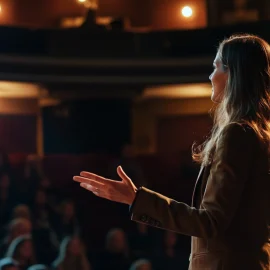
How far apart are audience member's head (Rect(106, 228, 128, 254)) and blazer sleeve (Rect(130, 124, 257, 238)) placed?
2846mm

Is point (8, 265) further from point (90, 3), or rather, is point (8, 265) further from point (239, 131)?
point (90, 3)

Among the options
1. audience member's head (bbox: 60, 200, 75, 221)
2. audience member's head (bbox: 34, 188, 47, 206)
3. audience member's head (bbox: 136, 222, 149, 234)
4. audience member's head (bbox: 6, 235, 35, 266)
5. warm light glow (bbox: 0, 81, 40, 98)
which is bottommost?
audience member's head (bbox: 136, 222, 149, 234)

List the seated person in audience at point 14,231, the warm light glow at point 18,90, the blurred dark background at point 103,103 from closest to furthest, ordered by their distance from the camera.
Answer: the seated person in audience at point 14,231
the blurred dark background at point 103,103
the warm light glow at point 18,90

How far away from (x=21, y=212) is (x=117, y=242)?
63 cm

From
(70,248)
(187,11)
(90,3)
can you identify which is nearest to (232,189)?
(70,248)

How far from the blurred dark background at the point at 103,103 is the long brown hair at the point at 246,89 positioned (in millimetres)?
2929

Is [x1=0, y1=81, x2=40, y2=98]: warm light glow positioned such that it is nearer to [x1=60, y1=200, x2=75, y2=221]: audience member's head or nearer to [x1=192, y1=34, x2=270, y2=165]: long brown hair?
[x1=60, y1=200, x2=75, y2=221]: audience member's head

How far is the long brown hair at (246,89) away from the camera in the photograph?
755mm

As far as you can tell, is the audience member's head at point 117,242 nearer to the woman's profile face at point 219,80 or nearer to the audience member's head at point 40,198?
the audience member's head at point 40,198

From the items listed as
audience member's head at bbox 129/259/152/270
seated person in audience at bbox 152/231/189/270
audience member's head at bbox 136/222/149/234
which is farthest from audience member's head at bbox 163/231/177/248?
audience member's head at bbox 129/259/152/270

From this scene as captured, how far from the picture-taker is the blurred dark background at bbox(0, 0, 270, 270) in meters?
3.90

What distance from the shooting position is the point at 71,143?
4.64 metres

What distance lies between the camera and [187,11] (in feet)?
16.6

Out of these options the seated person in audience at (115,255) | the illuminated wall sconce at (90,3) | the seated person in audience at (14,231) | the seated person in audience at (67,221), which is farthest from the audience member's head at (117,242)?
the illuminated wall sconce at (90,3)
